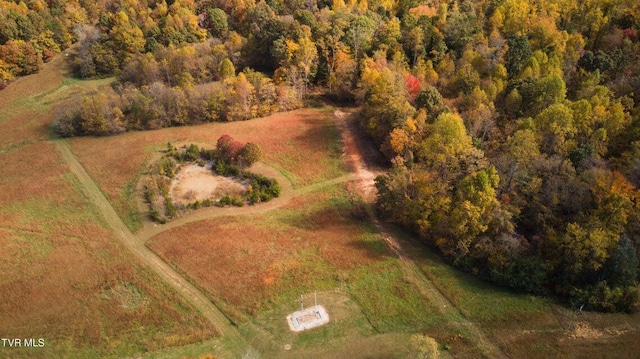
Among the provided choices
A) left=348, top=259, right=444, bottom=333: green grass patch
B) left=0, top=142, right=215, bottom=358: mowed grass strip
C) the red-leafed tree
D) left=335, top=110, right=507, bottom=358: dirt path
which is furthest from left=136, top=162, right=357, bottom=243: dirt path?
left=348, top=259, right=444, bottom=333: green grass patch

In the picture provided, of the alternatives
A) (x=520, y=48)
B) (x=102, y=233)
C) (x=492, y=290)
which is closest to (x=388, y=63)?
(x=520, y=48)

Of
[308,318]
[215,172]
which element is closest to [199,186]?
[215,172]

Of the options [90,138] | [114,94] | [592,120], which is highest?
[592,120]

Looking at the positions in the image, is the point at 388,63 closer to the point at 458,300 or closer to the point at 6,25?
the point at 458,300

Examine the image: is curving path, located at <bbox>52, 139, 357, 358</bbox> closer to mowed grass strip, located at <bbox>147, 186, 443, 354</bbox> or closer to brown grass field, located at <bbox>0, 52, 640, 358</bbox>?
brown grass field, located at <bbox>0, 52, 640, 358</bbox>

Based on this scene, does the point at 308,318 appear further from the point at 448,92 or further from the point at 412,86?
the point at 448,92

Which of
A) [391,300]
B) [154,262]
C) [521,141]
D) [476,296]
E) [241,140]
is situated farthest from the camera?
[241,140]
